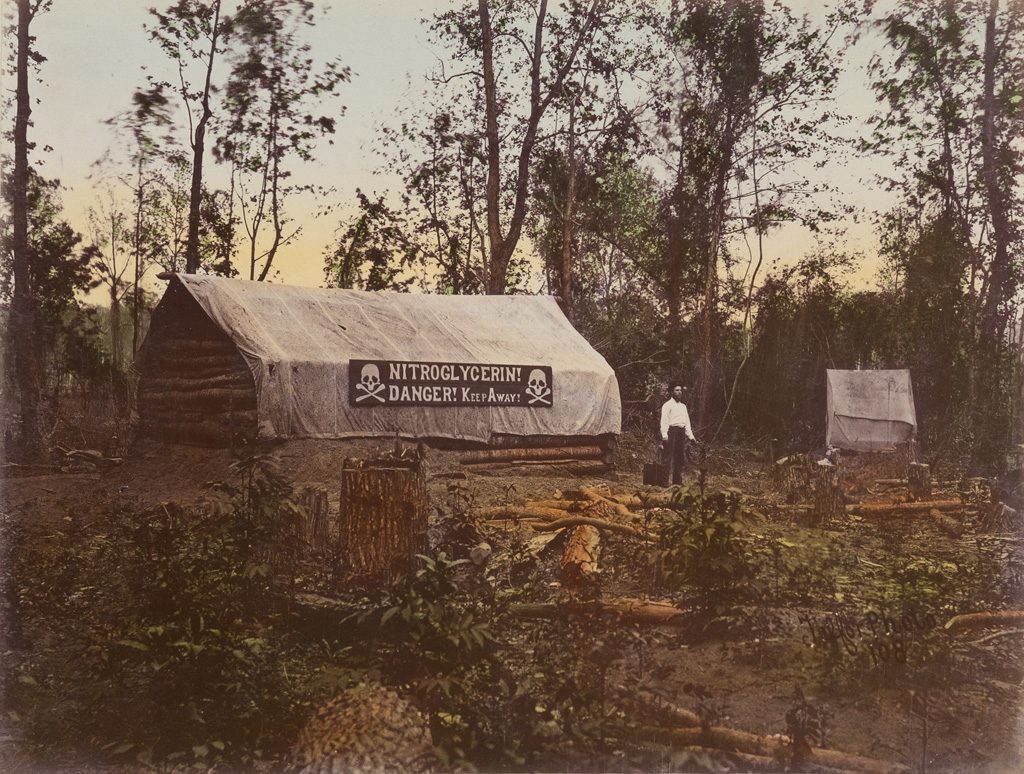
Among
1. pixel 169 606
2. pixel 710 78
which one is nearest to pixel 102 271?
pixel 169 606

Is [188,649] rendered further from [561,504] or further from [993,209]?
[993,209]

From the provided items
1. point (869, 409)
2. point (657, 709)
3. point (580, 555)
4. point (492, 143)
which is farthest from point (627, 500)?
point (492, 143)

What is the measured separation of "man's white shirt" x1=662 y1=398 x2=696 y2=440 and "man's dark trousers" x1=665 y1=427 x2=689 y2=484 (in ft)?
0.20

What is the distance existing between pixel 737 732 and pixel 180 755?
2.75 meters

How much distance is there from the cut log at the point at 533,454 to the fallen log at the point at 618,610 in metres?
7.60

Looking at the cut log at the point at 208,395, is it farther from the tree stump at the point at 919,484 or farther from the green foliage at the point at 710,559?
the tree stump at the point at 919,484

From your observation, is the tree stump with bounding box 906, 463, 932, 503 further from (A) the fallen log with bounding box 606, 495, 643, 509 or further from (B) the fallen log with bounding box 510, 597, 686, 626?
(B) the fallen log with bounding box 510, 597, 686, 626

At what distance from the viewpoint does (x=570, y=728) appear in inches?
160

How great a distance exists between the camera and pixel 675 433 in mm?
12062

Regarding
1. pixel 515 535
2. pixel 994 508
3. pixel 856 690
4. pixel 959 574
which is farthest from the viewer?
pixel 994 508

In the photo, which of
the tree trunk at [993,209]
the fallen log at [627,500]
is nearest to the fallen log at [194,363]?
the fallen log at [627,500]

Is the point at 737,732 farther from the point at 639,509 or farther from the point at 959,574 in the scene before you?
the point at 639,509

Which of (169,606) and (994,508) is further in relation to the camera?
(994,508)

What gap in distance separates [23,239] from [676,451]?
8723 millimetres
